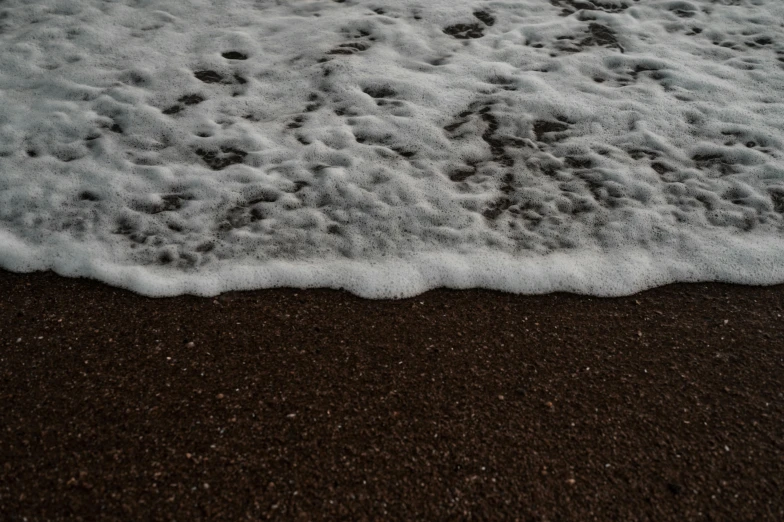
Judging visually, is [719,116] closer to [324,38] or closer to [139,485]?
[324,38]

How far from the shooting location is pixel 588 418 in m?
2.36

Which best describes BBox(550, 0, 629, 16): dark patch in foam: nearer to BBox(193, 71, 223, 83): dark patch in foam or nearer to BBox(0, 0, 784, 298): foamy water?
BBox(0, 0, 784, 298): foamy water

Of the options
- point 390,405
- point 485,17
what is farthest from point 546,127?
point 390,405

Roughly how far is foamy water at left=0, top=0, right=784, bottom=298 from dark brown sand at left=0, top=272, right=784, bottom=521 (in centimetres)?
23

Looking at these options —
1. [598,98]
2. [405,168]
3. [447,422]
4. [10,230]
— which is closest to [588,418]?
[447,422]

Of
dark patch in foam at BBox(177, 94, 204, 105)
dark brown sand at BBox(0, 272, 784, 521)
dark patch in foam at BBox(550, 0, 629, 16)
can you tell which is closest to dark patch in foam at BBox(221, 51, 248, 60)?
dark patch in foam at BBox(177, 94, 204, 105)

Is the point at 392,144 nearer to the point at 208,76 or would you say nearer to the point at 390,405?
the point at 208,76

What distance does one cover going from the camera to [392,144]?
12.8 feet

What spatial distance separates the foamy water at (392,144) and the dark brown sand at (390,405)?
23 cm

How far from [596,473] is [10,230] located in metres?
3.07

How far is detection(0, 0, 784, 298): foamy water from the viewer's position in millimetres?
3131

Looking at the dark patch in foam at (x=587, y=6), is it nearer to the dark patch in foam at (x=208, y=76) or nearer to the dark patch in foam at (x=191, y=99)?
the dark patch in foam at (x=208, y=76)

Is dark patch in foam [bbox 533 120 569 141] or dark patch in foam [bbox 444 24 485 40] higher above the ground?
dark patch in foam [bbox 444 24 485 40]

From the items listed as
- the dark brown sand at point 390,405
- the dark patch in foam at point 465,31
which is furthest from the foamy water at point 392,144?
the dark brown sand at point 390,405
